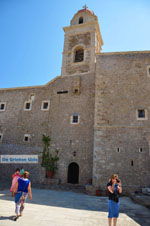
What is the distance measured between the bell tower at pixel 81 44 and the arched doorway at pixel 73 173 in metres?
9.46

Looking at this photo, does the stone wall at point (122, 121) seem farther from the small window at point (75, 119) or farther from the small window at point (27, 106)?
the small window at point (27, 106)

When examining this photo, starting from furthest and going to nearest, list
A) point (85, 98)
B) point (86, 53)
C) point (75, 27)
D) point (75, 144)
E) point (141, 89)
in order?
point (75, 27), point (86, 53), point (85, 98), point (75, 144), point (141, 89)

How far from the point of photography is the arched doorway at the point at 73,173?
49.3 ft

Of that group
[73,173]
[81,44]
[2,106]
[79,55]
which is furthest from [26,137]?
[81,44]

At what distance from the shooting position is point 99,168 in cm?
1227

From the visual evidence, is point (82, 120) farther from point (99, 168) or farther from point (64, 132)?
point (99, 168)

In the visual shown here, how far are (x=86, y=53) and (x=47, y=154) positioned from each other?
1137cm

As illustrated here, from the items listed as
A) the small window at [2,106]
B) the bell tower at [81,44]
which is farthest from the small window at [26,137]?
the bell tower at [81,44]

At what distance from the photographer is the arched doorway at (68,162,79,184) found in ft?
49.3

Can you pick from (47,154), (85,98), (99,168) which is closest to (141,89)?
(85,98)

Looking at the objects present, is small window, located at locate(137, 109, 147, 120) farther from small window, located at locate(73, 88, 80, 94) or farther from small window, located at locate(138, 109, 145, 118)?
small window, located at locate(73, 88, 80, 94)

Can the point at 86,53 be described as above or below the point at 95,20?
below

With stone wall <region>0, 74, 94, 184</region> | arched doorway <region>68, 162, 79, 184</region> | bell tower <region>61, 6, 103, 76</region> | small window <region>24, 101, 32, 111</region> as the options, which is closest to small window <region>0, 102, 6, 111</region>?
stone wall <region>0, 74, 94, 184</region>

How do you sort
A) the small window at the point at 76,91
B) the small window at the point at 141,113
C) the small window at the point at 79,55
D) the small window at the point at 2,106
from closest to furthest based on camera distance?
the small window at the point at 141,113, the small window at the point at 76,91, the small window at the point at 79,55, the small window at the point at 2,106
